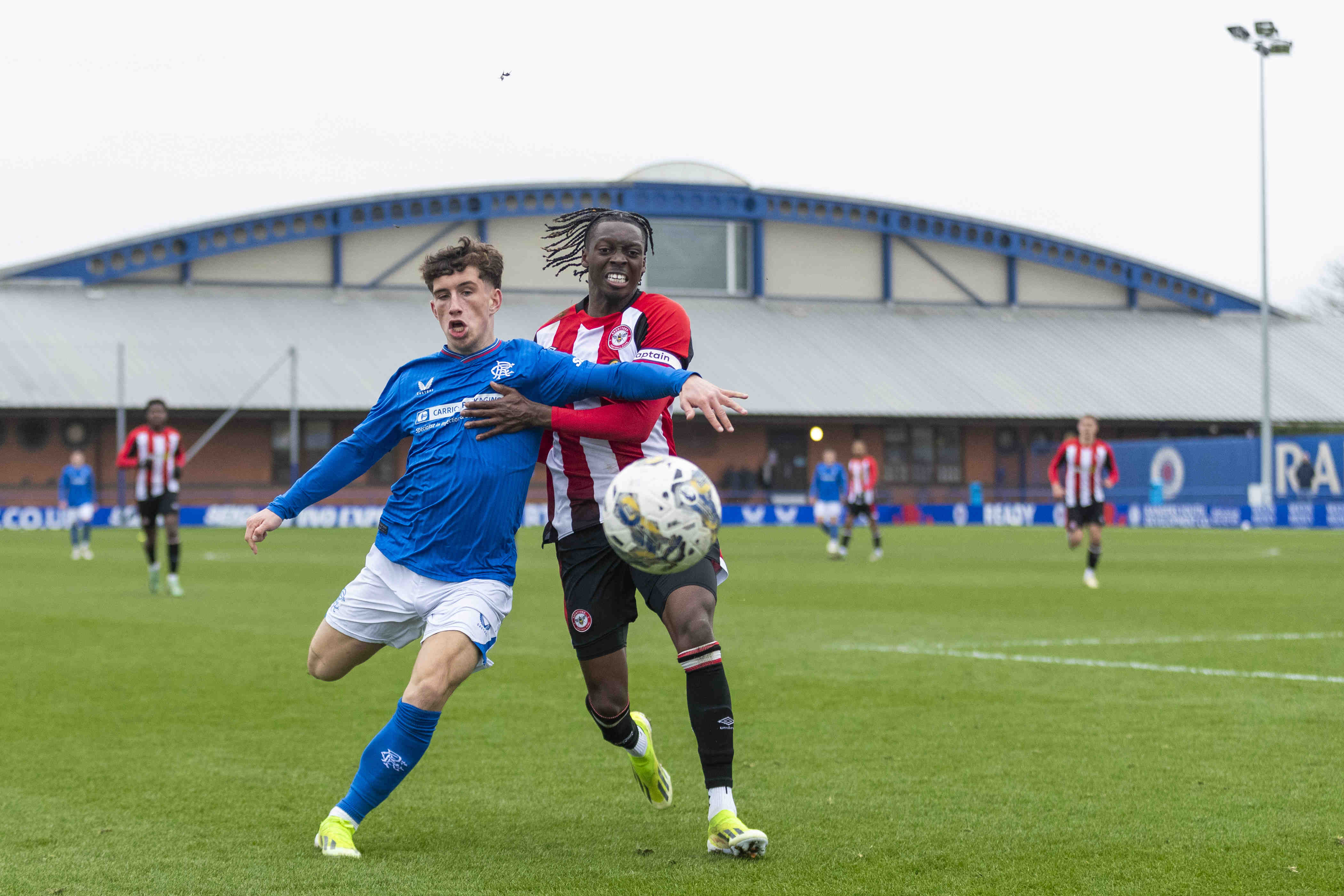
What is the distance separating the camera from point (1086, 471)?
62.9ft

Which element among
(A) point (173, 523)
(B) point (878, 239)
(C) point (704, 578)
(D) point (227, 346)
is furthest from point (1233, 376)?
(C) point (704, 578)

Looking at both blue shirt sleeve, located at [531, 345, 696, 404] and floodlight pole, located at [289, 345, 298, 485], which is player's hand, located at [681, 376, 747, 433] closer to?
blue shirt sleeve, located at [531, 345, 696, 404]

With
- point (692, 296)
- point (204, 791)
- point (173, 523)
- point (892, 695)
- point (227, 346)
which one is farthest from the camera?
point (692, 296)

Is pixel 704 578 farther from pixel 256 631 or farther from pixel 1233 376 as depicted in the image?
pixel 1233 376

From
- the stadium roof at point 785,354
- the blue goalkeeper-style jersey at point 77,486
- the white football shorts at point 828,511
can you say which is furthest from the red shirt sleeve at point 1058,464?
the stadium roof at point 785,354

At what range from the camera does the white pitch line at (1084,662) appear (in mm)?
9766

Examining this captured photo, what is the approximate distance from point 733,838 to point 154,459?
1280 centimetres

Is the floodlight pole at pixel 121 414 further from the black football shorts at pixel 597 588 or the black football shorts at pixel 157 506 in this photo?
the black football shorts at pixel 597 588

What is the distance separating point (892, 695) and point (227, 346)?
40400 millimetres

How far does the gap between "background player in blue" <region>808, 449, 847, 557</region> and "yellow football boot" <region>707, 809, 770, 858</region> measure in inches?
843

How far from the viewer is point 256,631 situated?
43.7ft

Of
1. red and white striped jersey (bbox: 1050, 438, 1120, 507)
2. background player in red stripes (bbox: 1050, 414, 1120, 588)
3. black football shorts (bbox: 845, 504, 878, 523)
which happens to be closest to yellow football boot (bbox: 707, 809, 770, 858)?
background player in red stripes (bbox: 1050, 414, 1120, 588)

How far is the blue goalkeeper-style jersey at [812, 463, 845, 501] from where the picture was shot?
1080 inches

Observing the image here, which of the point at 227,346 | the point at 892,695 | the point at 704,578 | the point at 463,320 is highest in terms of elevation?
the point at 227,346
